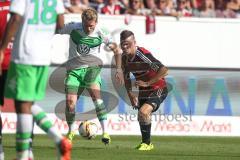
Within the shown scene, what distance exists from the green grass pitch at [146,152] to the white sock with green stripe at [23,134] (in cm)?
257

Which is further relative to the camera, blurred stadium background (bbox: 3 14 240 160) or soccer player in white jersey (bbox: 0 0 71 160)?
blurred stadium background (bbox: 3 14 240 160)

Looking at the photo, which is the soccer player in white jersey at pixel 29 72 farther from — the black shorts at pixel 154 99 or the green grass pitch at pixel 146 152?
the black shorts at pixel 154 99

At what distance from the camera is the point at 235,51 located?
755 inches

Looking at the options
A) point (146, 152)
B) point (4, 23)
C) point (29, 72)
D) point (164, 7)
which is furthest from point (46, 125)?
point (164, 7)

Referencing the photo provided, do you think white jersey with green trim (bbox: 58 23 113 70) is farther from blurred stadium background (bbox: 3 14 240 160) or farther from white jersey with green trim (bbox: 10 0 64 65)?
white jersey with green trim (bbox: 10 0 64 65)

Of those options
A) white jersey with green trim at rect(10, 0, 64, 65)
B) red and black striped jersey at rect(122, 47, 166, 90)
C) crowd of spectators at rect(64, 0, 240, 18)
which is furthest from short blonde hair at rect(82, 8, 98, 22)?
white jersey with green trim at rect(10, 0, 64, 65)

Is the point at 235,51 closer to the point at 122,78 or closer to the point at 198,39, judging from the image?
the point at 198,39

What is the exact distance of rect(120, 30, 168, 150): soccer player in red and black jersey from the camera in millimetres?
14281

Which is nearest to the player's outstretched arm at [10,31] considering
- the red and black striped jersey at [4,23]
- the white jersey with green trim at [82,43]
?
the red and black striped jersey at [4,23]

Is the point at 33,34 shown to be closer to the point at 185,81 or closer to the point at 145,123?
the point at 145,123

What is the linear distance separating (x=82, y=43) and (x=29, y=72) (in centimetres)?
573

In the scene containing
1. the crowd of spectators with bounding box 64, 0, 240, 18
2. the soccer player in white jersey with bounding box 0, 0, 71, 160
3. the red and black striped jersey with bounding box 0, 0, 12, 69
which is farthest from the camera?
the crowd of spectators with bounding box 64, 0, 240, 18

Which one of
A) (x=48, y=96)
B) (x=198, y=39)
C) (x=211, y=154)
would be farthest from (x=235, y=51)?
(x=211, y=154)

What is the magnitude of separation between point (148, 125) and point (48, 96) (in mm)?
4133
